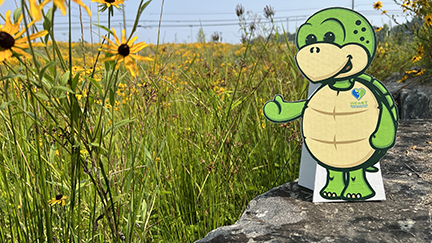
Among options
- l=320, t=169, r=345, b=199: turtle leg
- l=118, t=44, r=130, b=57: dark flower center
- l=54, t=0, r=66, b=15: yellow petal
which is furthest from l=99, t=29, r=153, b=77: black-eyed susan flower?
l=320, t=169, r=345, b=199: turtle leg

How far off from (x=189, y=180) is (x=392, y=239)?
959 millimetres

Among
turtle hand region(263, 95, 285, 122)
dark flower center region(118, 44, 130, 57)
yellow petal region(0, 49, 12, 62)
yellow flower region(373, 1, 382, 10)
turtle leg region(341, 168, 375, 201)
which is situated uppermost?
yellow flower region(373, 1, 382, 10)

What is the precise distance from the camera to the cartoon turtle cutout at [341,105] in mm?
1550

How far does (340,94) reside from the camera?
5.17 feet

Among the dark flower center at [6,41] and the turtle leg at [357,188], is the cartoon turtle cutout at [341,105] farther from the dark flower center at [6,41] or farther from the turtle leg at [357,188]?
the dark flower center at [6,41]

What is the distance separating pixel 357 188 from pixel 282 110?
508 mm

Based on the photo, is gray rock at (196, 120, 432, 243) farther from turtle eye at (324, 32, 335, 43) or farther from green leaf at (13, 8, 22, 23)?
green leaf at (13, 8, 22, 23)

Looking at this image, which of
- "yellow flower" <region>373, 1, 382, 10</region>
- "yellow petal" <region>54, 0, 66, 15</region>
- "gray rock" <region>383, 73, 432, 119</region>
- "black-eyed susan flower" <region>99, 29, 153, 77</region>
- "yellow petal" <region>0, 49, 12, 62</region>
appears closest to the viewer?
"yellow petal" <region>54, 0, 66, 15</region>

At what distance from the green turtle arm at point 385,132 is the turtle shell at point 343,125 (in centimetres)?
2

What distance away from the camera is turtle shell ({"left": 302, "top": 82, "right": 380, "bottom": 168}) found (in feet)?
5.18

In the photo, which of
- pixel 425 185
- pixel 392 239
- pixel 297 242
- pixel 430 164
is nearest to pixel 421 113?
pixel 430 164

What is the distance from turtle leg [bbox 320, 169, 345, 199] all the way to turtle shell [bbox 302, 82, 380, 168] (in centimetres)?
4

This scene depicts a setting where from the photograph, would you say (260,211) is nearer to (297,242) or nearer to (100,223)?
(297,242)

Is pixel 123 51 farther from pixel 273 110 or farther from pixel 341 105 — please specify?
pixel 341 105
